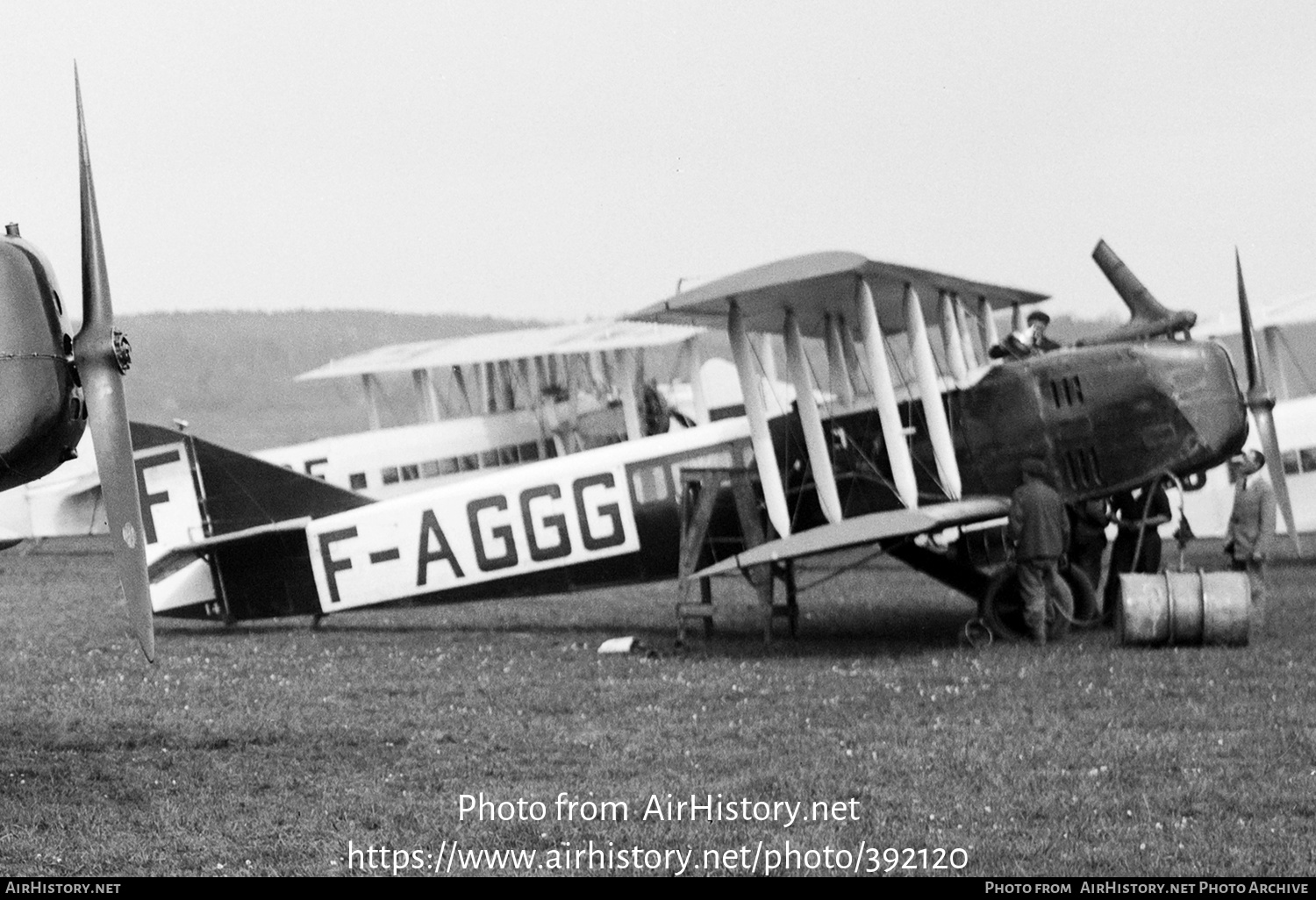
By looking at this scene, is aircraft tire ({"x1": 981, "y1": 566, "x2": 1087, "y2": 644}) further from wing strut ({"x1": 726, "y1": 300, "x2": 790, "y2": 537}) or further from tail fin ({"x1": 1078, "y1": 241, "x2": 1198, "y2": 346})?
tail fin ({"x1": 1078, "y1": 241, "x2": 1198, "y2": 346})

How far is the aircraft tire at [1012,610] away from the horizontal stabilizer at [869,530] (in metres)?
0.52

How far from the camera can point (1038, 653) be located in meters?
10.8

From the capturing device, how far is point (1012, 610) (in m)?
11.9

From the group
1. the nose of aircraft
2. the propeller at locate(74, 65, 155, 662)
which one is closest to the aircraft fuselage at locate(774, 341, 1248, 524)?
the nose of aircraft

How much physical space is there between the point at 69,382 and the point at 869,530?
5981mm

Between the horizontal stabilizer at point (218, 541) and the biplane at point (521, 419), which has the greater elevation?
the biplane at point (521, 419)

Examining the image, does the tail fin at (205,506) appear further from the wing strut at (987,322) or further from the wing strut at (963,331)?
the wing strut at (987,322)

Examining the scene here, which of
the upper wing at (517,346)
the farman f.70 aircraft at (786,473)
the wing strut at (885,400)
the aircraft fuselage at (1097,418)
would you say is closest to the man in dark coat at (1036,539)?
the farman f.70 aircraft at (786,473)

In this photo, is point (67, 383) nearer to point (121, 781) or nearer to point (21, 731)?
point (121, 781)

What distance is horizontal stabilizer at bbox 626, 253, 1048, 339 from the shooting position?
10.9m

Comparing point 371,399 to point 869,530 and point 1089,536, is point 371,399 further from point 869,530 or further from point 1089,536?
point 869,530

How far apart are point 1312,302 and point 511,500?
1467 cm

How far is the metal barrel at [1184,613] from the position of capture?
426 inches

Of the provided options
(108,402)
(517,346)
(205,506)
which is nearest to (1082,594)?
(205,506)
